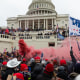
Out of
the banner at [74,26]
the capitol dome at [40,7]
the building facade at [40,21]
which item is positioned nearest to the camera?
the banner at [74,26]

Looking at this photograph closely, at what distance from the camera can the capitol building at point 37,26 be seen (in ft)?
71.2

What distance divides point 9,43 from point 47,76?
19081 millimetres

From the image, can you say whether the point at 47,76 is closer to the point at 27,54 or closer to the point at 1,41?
the point at 27,54

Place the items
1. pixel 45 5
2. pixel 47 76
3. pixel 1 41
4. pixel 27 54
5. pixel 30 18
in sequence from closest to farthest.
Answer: pixel 47 76, pixel 27 54, pixel 1 41, pixel 30 18, pixel 45 5

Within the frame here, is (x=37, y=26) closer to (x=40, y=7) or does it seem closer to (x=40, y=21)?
(x=40, y=21)

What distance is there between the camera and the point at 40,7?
74.6 meters

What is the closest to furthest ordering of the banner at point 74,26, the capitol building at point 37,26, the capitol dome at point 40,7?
1. the banner at point 74,26
2. the capitol building at point 37,26
3. the capitol dome at point 40,7

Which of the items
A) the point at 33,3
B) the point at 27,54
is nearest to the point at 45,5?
the point at 33,3

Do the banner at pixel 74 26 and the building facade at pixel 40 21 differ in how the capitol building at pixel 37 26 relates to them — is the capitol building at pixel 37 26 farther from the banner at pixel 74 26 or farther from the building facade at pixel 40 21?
the banner at pixel 74 26

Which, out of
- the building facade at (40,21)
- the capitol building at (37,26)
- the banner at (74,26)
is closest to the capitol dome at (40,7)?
the capitol building at (37,26)

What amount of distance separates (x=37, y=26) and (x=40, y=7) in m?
16.5

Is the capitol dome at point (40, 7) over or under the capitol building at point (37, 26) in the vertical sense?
over

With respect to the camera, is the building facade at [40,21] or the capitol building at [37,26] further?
the building facade at [40,21]

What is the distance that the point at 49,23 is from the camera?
61.6 metres
